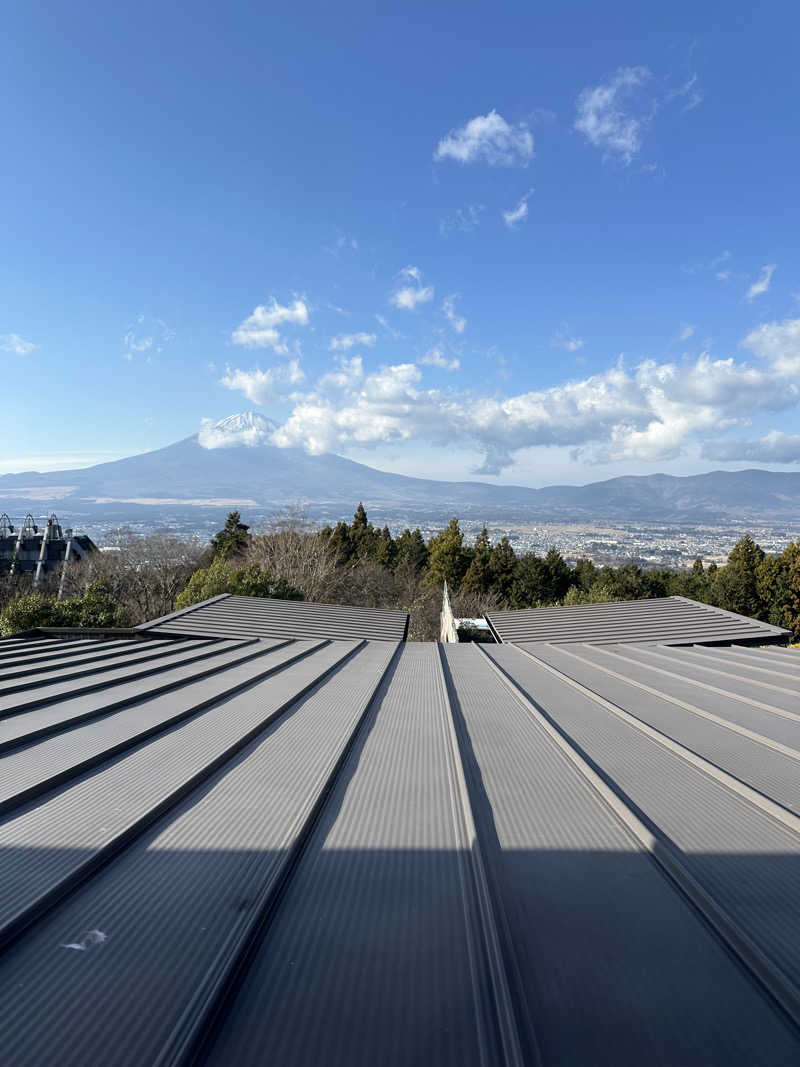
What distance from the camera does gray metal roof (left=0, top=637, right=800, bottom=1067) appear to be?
114 cm

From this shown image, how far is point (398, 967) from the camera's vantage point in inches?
51.8

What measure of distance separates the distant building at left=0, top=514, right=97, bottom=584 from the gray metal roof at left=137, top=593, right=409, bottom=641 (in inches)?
980

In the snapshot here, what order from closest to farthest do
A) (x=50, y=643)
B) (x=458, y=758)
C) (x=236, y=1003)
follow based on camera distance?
(x=236, y=1003) < (x=458, y=758) < (x=50, y=643)

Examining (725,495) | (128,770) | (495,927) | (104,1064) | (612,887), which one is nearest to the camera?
(104,1064)

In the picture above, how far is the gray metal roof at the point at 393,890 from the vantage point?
1.14m

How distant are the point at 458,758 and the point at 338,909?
1424 millimetres

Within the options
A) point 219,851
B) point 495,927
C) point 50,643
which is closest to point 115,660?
point 50,643

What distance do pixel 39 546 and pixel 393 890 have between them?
41.1 m

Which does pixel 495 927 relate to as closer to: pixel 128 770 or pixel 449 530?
pixel 128 770

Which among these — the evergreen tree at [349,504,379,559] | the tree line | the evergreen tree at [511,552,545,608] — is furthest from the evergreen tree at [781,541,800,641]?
the evergreen tree at [349,504,379,559]

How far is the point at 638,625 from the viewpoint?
1095 centimetres

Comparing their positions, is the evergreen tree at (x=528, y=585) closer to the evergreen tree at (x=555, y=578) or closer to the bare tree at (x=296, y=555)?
the evergreen tree at (x=555, y=578)

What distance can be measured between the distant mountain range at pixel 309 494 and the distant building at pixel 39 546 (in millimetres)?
45267

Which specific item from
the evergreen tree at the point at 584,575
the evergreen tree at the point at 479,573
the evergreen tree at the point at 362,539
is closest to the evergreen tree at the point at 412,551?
the evergreen tree at the point at 362,539
